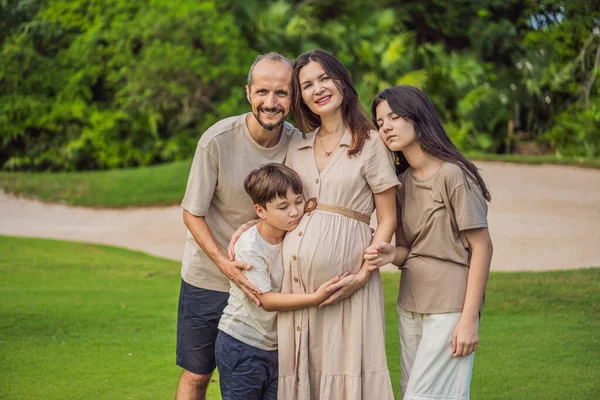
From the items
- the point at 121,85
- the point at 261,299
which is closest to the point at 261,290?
the point at 261,299

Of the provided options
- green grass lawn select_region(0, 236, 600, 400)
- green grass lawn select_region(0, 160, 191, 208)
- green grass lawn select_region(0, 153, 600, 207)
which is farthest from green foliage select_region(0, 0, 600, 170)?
green grass lawn select_region(0, 236, 600, 400)

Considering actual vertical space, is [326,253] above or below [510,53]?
below

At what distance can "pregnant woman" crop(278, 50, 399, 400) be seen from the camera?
9.81 feet

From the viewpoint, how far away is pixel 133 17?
55.4 feet

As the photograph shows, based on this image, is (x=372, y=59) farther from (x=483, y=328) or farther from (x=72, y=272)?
(x=483, y=328)

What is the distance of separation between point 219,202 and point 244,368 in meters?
0.75

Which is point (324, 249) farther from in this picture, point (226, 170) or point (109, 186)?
point (109, 186)

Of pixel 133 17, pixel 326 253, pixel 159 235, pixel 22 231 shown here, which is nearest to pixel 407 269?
pixel 326 253

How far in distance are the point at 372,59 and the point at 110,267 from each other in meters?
8.42

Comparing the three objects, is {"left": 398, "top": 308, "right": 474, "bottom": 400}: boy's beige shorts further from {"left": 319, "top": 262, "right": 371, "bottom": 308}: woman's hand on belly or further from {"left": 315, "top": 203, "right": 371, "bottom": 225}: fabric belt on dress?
{"left": 315, "top": 203, "right": 371, "bottom": 225}: fabric belt on dress

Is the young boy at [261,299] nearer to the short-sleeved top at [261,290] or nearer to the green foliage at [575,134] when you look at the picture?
the short-sleeved top at [261,290]

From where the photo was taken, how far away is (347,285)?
9.64ft

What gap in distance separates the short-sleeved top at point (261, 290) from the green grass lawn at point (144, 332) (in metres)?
1.77

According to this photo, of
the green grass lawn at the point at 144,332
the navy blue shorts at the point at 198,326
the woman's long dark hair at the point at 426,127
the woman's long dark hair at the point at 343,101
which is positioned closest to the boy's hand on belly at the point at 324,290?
the woman's long dark hair at the point at 343,101
